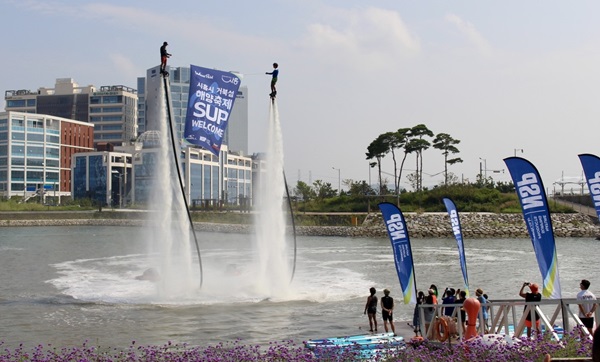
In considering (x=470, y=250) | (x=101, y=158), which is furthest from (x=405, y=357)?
(x=101, y=158)

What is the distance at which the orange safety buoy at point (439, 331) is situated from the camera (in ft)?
58.7

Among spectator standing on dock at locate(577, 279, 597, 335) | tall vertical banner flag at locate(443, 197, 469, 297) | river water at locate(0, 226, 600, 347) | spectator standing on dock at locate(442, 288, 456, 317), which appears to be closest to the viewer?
spectator standing on dock at locate(577, 279, 597, 335)

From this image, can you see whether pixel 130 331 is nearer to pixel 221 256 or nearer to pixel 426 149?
pixel 221 256

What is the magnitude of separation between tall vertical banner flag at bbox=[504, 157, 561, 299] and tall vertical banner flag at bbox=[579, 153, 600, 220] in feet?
5.76

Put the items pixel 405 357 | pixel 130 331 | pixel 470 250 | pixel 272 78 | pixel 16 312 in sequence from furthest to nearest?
pixel 470 250 → pixel 272 78 → pixel 16 312 → pixel 130 331 → pixel 405 357

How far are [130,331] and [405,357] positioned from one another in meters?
13.8

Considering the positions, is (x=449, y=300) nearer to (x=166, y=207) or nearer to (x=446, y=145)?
(x=166, y=207)

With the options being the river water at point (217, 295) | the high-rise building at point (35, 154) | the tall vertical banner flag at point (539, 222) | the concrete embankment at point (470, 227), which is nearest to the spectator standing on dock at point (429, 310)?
the tall vertical banner flag at point (539, 222)

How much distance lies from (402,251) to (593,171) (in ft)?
19.7

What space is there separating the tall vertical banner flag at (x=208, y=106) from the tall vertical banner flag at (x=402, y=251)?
9594 mm

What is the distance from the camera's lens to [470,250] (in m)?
69.6

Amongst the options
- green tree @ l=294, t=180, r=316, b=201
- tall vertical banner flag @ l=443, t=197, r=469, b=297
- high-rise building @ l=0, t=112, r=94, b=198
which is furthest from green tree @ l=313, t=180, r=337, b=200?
tall vertical banner flag @ l=443, t=197, r=469, b=297

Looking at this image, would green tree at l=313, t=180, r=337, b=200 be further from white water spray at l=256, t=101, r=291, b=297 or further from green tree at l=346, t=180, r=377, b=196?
white water spray at l=256, t=101, r=291, b=297

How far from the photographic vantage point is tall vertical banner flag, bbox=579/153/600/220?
784 inches
